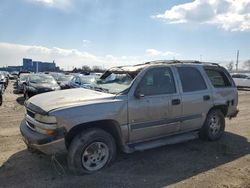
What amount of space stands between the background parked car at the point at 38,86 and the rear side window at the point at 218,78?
9.28 metres

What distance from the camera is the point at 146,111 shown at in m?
5.00

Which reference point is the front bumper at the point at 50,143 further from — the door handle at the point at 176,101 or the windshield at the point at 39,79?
the windshield at the point at 39,79

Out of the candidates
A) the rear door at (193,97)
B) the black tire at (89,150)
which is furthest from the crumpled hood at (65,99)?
the rear door at (193,97)

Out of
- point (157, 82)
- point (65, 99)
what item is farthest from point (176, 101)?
point (65, 99)

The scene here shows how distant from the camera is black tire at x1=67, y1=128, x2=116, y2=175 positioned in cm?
439

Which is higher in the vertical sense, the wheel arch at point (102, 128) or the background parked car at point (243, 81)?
the background parked car at point (243, 81)

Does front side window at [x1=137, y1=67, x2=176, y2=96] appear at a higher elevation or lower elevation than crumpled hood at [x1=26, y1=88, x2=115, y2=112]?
higher

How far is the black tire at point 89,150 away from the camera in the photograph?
14.4ft

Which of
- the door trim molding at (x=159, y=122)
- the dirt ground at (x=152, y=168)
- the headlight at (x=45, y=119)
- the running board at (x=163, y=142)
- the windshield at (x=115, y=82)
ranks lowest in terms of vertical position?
the dirt ground at (x=152, y=168)

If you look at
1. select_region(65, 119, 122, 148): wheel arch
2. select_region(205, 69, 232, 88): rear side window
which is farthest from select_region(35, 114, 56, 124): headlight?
select_region(205, 69, 232, 88): rear side window

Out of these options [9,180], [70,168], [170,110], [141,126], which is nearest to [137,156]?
[141,126]

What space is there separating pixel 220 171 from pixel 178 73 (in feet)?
6.92

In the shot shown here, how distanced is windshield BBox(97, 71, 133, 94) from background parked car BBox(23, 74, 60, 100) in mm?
8567

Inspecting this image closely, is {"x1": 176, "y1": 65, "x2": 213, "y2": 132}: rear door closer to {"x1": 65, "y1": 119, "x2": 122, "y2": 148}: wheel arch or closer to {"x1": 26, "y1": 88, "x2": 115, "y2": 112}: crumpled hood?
{"x1": 65, "y1": 119, "x2": 122, "y2": 148}: wheel arch
